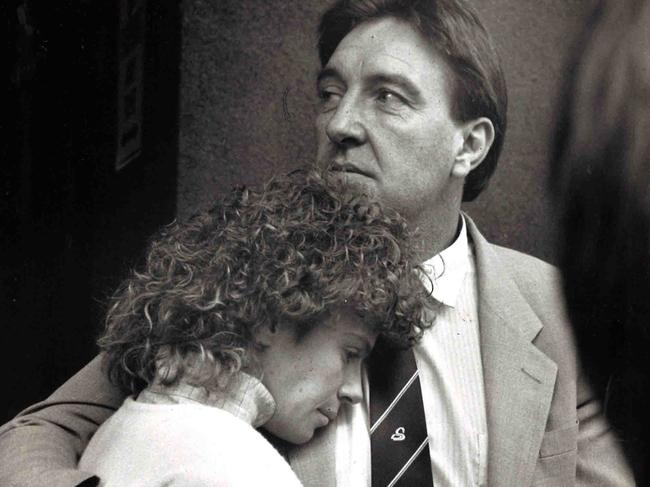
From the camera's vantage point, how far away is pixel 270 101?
231 cm

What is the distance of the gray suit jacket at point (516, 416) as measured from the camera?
6.75 feet

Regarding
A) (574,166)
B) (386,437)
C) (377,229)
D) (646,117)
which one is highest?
(646,117)

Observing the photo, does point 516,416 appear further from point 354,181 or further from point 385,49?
point 385,49

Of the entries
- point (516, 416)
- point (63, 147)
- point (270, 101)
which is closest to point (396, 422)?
point (516, 416)

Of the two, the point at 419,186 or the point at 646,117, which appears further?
the point at 419,186

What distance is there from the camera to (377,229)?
2.03 meters

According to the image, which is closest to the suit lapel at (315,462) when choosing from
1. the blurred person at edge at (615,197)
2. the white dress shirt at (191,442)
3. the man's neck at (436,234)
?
the white dress shirt at (191,442)

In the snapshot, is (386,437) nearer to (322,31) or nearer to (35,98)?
(322,31)

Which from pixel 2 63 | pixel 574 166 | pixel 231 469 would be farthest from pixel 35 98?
pixel 574 166

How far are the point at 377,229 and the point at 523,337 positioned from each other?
1.39 ft

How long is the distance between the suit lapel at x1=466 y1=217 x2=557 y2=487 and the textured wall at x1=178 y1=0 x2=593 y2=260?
11cm

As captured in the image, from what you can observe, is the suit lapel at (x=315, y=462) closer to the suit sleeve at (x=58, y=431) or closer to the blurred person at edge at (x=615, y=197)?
the suit sleeve at (x=58, y=431)

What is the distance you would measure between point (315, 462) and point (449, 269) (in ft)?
1.71

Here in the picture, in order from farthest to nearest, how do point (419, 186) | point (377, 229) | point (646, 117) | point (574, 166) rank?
point (419, 186), point (377, 229), point (574, 166), point (646, 117)
